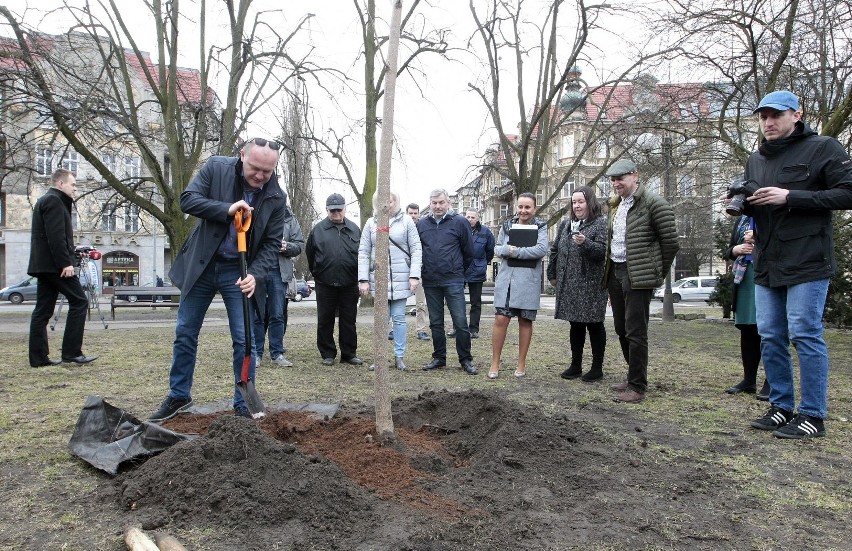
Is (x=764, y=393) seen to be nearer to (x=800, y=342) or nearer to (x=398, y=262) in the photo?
(x=800, y=342)

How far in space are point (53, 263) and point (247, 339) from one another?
3768 mm

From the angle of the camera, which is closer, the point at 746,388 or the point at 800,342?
the point at 800,342

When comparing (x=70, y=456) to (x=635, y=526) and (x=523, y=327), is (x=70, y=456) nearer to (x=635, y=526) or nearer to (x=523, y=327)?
(x=635, y=526)

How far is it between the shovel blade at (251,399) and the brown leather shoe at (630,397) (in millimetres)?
2903

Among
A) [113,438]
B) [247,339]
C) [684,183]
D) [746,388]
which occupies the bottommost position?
[746,388]

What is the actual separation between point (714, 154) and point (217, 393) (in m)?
13.1

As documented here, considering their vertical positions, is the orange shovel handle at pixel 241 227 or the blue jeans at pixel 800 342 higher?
the orange shovel handle at pixel 241 227

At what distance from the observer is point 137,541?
2254mm

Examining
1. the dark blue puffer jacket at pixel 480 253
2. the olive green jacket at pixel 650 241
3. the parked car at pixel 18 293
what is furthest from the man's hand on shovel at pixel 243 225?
the parked car at pixel 18 293

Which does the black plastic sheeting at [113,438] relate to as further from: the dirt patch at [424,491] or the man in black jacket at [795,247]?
the man in black jacket at [795,247]

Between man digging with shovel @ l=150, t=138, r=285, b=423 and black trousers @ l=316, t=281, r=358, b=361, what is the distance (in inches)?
112

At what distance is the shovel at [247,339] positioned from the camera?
13.6ft

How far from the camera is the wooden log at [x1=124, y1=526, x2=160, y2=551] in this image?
220cm

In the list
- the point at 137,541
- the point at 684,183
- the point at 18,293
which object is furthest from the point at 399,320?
the point at 18,293
